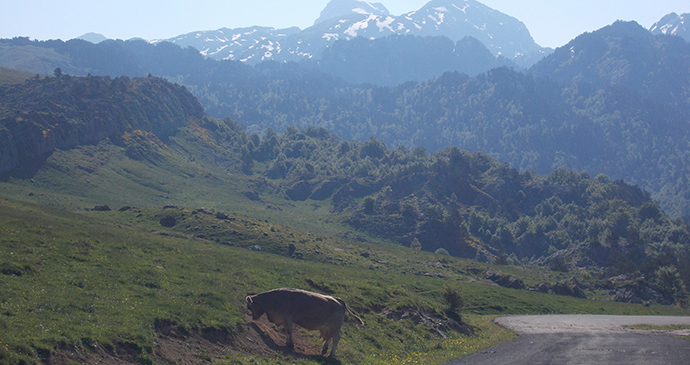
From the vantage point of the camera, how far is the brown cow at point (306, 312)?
90.6 ft

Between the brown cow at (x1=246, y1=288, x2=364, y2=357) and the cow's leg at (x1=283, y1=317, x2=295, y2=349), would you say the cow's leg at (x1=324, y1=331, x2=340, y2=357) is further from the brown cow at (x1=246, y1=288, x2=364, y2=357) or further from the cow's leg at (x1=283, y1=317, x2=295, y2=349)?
the cow's leg at (x1=283, y1=317, x2=295, y2=349)

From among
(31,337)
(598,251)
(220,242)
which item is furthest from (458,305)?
(598,251)

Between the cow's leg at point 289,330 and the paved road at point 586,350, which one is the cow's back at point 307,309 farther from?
the paved road at point 586,350

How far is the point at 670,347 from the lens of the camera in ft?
114

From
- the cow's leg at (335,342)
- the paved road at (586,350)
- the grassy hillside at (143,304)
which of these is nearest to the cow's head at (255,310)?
the grassy hillside at (143,304)

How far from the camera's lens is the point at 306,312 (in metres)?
27.6

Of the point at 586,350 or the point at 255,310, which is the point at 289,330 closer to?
the point at 255,310

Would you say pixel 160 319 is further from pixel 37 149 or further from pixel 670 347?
pixel 37 149

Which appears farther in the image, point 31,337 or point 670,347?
point 670,347

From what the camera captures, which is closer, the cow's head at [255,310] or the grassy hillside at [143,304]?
the grassy hillside at [143,304]

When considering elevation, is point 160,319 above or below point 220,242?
above

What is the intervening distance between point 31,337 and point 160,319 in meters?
6.78

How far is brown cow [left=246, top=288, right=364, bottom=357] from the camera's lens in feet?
90.6

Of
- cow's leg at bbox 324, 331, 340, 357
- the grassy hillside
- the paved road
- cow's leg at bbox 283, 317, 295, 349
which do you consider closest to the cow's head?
the grassy hillside
